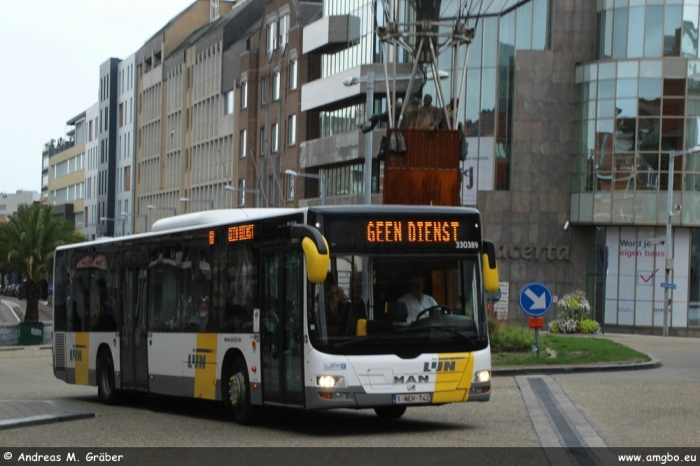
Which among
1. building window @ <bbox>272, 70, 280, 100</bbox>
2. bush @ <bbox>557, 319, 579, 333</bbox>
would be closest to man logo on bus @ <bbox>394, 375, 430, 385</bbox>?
bush @ <bbox>557, 319, 579, 333</bbox>

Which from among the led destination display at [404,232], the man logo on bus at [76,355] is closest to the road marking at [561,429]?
the led destination display at [404,232]

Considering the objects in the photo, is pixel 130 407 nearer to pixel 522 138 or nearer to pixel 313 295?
pixel 313 295

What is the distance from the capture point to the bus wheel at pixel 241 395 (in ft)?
52.8

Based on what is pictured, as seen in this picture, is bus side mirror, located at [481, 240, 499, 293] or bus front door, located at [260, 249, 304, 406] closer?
bus front door, located at [260, 249, 304, 406]

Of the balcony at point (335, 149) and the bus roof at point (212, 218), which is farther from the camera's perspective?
the balcony at point (335, 149)

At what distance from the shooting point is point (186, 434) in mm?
14992

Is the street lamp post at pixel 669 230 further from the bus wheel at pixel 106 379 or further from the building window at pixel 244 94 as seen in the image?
the bus wheel at pixel 106 379

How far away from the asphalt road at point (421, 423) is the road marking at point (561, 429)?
0.05 metres

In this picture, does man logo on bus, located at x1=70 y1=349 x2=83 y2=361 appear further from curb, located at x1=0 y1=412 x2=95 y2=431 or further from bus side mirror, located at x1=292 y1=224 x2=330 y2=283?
bus side mirror, located at x1=292 y1=224 x2=330 y2=283

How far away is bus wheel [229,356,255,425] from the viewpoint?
1609cm

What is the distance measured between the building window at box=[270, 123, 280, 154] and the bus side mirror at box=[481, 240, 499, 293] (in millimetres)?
69347

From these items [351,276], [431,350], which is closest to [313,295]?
[351,276]
